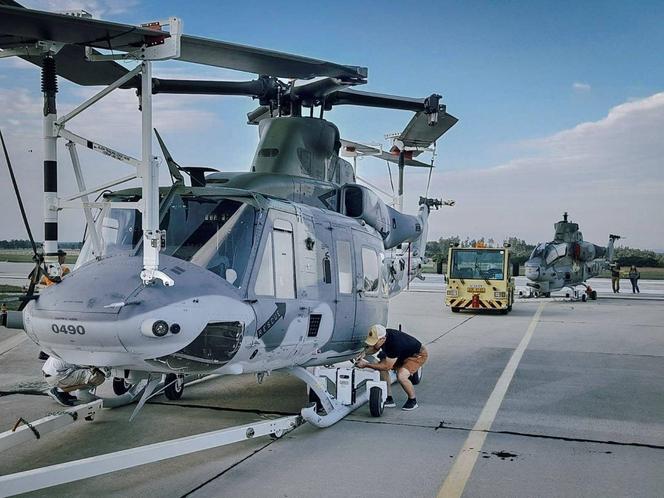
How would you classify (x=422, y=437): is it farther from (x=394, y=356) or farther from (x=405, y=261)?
(x=405, y=261)

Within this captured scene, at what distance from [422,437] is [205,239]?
2939 mm

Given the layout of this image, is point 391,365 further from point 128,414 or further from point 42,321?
point 42,321

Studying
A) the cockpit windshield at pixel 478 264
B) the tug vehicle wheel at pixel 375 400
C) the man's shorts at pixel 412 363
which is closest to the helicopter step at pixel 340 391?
the tug vehicle wheel at pixel 375 400

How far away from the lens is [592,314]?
20.8 m

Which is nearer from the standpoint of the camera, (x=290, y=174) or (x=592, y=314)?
(x=290, y=174)

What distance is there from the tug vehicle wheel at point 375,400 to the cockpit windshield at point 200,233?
2553 mm

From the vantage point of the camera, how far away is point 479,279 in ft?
68.4

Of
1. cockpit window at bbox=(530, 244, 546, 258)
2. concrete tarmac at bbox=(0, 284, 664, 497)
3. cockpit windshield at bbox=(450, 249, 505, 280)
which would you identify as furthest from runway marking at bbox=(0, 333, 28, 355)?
cockpit window at bbox=(530, 244, 546, 258)

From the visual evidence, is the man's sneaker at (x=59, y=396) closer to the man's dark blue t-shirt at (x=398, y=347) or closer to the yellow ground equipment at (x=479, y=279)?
the man's dark blue t-shirt at (x=398, y=347)

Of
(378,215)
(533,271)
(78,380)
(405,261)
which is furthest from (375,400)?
(533,271)

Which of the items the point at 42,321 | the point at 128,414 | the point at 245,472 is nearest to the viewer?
the point at 42,321

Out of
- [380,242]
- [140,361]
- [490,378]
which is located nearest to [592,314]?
[490,378]

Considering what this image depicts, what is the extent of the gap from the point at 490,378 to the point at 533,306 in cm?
1484

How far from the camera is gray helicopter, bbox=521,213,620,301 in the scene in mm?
25453
